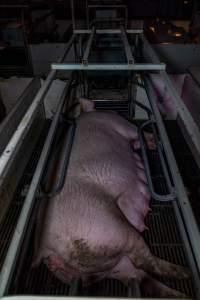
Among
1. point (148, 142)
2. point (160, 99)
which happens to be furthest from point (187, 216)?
point (160, 99)

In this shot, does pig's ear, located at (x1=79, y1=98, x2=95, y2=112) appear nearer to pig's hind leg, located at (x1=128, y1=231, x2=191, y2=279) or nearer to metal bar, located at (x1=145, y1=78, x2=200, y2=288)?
metal bar, located at (x1=145, y1=78, x2=200, y2=288)

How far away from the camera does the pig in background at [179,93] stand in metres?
3.06

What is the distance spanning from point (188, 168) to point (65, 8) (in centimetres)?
906

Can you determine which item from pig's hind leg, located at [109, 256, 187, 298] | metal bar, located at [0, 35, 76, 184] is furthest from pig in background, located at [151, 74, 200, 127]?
pig's hind leg, located at [109, 256, 187, 298]

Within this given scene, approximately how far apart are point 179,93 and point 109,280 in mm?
2389

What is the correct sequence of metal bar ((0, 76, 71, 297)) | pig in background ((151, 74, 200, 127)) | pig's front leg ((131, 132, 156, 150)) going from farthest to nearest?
pig in background ((151, 74, 200, 127)) → pig's front leg ((131, 132, 156, 150)) → metal bar ((0, 76, 71, 297))

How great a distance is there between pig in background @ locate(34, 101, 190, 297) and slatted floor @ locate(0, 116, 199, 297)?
0.09 m

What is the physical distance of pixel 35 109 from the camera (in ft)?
4.37

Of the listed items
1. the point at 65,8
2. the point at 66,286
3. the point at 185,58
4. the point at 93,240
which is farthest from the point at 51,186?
the point at 65,8

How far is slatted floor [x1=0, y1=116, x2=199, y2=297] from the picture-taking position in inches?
56.5

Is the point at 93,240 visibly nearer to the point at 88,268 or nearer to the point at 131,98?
the point at 88,268

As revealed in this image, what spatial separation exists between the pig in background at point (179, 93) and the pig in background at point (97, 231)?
1749 millimetres

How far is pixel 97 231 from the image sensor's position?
51.6 inches

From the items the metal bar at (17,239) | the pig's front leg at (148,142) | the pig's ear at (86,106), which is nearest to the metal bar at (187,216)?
the pig's front leg at (148,142)
